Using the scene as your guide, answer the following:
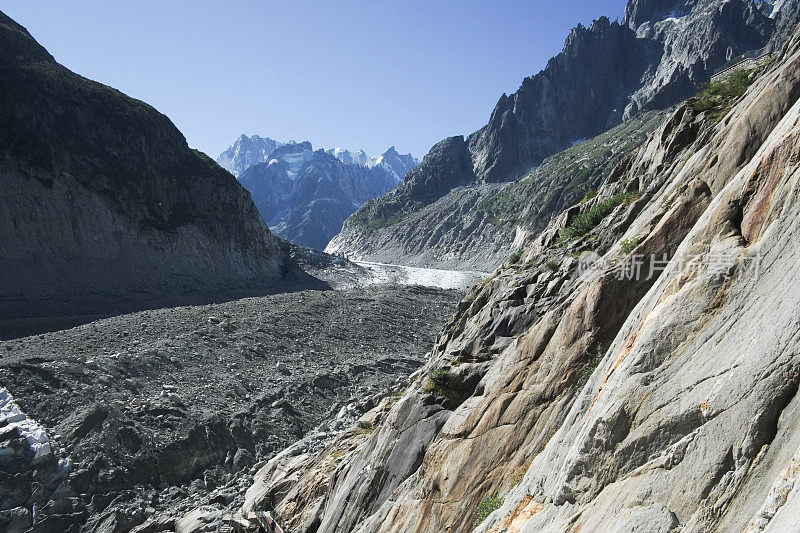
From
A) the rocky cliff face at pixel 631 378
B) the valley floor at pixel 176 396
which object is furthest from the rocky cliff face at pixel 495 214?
the rocky cliff face at pixel 631 378

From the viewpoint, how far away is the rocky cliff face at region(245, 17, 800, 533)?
5043 mm

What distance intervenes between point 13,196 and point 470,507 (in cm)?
6522

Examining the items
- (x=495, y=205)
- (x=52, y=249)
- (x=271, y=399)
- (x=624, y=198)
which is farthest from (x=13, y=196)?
(x=495, y=205)

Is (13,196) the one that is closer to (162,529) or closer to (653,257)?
(162,529)

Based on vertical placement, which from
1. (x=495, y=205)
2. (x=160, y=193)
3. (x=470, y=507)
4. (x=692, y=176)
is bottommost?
(x=470, y=507)

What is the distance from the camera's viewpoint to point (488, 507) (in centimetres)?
895

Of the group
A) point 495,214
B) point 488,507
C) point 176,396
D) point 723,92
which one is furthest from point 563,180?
point 488,507

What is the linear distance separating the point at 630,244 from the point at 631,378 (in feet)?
16.0

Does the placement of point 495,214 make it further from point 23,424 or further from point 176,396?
point 23,424

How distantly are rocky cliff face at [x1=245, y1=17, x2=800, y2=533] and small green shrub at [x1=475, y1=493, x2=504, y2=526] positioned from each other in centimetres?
4

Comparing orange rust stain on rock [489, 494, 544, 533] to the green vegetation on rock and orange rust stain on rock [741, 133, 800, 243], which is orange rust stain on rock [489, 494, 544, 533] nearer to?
orange rust stain on rock [741, 133, 800, 243]

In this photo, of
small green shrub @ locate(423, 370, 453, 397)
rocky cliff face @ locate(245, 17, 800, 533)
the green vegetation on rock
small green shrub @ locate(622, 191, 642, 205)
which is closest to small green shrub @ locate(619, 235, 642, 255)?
rocky cliff face @ locate(245, 17, 800, 533)

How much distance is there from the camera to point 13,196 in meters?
55.4

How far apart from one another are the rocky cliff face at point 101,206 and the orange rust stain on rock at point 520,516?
46.9 m
